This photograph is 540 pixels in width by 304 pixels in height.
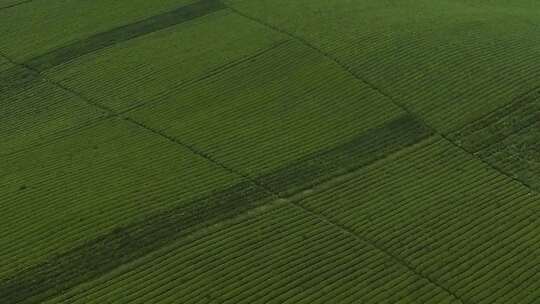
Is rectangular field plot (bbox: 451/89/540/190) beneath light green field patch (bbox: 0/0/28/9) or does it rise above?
beneath

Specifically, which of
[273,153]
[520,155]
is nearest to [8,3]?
[273,153]

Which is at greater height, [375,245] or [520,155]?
[520,155]

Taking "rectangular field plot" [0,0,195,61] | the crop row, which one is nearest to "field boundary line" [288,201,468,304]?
the crop row

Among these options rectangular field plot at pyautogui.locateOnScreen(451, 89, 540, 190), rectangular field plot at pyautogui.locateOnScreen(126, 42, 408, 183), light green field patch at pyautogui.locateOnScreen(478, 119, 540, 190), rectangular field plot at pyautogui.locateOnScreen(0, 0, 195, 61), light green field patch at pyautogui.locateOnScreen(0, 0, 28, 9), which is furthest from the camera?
light green field patch at pyautogui.locateOnScreen(0, 0, 28, 9)

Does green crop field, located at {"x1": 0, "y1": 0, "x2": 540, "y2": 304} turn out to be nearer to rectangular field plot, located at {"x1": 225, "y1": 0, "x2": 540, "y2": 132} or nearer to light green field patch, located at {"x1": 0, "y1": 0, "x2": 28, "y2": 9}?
rectangular field plot, located at {"x1": 225, "y1": 0, "x2": 540, "y2": 132}

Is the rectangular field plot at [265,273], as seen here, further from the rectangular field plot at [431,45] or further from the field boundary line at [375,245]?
the rectangular field plot at [431,45]

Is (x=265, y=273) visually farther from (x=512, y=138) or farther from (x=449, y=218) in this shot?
(x=512, y=138)
